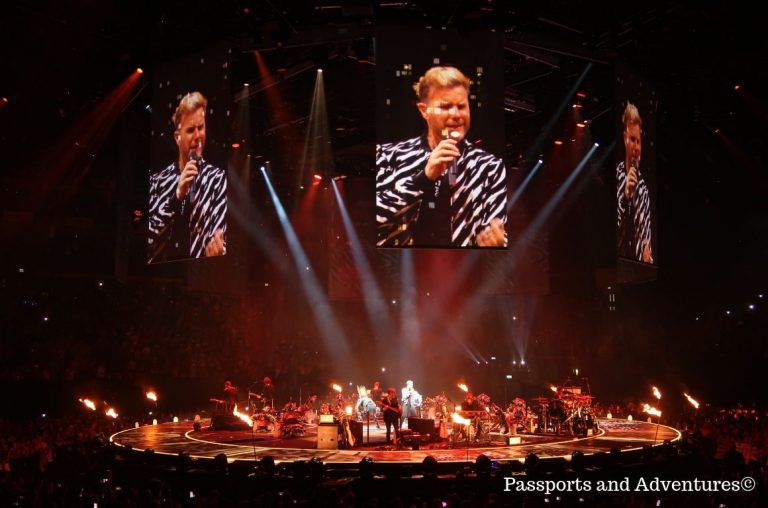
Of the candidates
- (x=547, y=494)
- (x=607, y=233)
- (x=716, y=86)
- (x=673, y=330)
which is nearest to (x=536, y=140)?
(x=607, y=233)

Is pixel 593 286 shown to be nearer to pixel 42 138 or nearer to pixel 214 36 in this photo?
pixel 214 36

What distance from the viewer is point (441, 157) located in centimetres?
1506

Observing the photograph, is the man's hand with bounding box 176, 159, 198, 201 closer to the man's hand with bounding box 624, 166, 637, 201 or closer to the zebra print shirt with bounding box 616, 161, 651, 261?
the zebra print shirt with bounding box 616, 161, 651, 261

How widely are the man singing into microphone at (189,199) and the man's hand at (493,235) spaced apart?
5.71 m

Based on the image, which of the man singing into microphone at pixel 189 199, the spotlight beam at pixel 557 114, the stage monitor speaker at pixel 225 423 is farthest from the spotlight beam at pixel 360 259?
the man singing into microphone at pixel 189 199

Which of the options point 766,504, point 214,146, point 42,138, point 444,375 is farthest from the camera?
point 444,375

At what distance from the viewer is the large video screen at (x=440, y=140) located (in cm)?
1478

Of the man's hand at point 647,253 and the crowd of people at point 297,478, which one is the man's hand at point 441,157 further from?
the crowd of people at point 297,478

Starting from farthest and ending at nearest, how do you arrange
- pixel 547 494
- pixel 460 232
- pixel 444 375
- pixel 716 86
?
pixel 444 375
pixel 716 86
pixel 460 232
pixel 547 494

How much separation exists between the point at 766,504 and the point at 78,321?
73.6 ft

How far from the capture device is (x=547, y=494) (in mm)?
10992

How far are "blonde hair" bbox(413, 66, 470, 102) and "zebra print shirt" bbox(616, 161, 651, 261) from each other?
4343 mm

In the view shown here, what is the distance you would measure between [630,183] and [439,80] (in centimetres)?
521

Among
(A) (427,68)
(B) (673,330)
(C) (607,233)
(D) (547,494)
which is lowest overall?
(D) (547,494)
